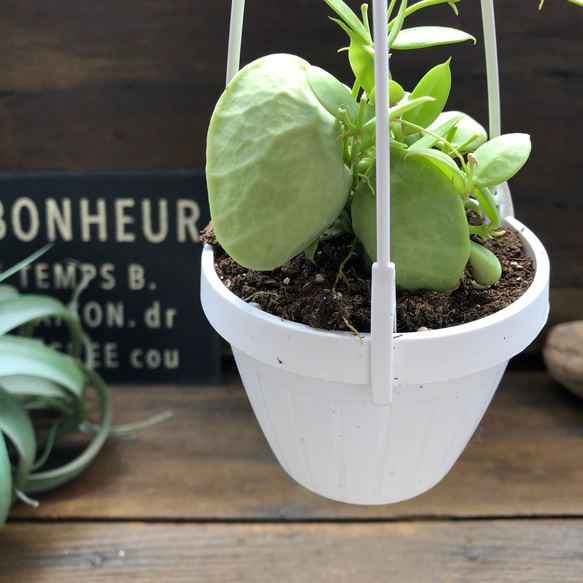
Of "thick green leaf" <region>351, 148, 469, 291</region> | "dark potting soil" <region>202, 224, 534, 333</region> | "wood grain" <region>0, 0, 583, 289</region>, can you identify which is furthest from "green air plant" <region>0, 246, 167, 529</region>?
"thick green leaf" <region>351, 148, 469, 291</region>

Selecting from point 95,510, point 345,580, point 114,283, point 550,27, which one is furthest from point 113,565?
point 550,27

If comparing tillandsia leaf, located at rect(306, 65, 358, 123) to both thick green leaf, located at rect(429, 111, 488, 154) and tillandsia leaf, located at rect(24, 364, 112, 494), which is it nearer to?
thick green leaf, located at rect(429, 111, 488, 154)

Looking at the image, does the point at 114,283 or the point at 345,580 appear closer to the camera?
the point at 345,580

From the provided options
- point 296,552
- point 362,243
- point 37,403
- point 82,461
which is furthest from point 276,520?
point 362,243

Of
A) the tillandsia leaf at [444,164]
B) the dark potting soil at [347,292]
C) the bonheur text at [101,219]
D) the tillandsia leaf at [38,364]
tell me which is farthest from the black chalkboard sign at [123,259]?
the tillandsia leaf at [444,164]

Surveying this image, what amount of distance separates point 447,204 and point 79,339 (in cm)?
59

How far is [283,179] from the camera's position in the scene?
286 mm

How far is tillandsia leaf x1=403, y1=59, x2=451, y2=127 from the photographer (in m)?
0.32

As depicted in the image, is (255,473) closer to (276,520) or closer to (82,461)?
(276,520)

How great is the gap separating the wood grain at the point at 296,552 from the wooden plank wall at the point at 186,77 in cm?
36

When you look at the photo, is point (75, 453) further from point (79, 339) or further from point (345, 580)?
point (345, 580)

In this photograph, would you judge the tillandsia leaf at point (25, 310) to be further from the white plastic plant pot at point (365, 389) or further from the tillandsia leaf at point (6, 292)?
the white plastic plant pot at point (365, 389)

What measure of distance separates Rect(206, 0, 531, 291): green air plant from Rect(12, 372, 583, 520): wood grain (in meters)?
0.42

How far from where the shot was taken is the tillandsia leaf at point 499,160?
0.32 metres
